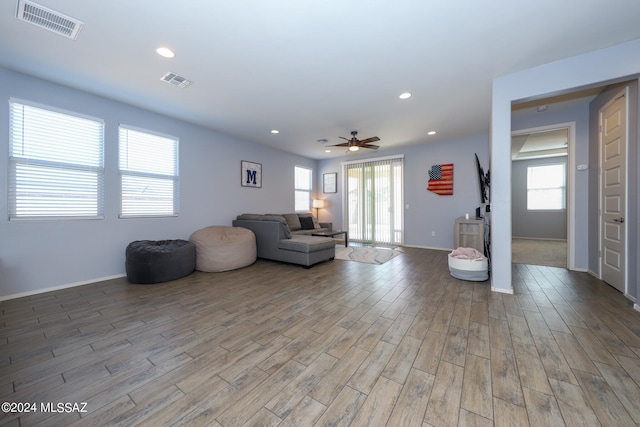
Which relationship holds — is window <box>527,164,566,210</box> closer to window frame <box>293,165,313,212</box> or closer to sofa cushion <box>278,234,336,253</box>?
window frame <box>293,165,313,212</box>

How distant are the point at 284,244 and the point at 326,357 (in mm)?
2897

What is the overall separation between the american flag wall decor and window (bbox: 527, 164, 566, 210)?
14.2 ft

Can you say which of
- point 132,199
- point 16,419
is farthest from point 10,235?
point 16,419

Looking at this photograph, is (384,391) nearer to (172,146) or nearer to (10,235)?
(10,235)

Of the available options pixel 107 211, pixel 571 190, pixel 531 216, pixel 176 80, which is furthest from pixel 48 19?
pixel 531 216

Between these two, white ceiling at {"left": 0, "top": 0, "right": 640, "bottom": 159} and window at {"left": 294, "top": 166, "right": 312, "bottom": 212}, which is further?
window at {"left": 294, "top": 166, "right": 312, "bottom": 212}

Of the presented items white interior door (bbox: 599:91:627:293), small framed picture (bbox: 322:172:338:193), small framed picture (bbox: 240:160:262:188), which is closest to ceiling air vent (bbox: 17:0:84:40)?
small framed picture (bbox: 240:160:262:188)

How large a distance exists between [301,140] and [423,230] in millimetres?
3919

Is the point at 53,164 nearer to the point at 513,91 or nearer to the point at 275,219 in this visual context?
the point at 275,219

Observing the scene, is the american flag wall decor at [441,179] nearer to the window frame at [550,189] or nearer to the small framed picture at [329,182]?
the small framed picture at [329,182]

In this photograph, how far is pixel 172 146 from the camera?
14.5 ft

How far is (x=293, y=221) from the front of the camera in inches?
254

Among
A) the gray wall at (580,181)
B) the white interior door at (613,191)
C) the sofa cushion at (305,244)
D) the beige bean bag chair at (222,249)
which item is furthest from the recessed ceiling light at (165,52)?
the gray wall at (580,181)

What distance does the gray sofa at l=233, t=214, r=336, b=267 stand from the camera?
4.31 metres
